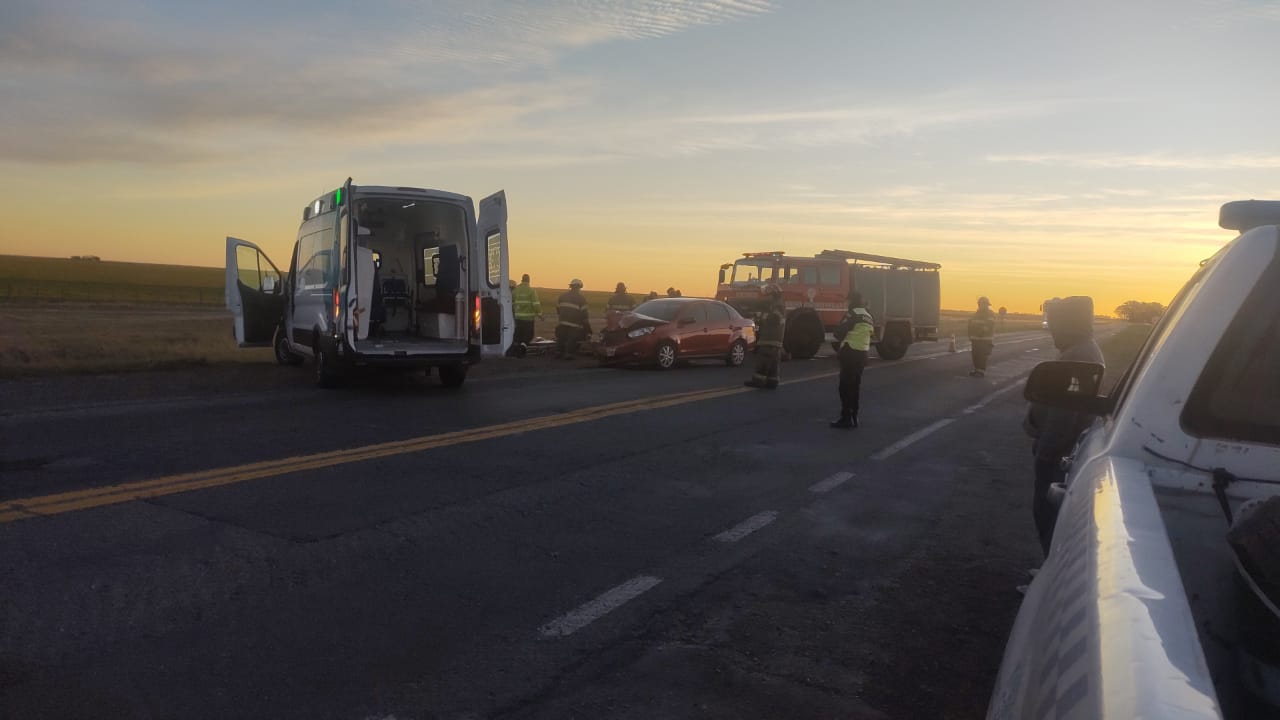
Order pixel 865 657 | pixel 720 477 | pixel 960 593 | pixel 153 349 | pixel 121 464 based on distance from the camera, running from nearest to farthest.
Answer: pixel 865 657, pixel 960 593, pixel 121 464, pixel 720 477, pixel 153 349

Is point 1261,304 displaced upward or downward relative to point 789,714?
upward

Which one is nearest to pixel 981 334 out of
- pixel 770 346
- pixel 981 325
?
pixel 981 325

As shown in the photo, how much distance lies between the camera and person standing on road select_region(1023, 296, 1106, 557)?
5242 millimetres

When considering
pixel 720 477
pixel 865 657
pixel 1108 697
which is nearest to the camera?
pixel 1108 697

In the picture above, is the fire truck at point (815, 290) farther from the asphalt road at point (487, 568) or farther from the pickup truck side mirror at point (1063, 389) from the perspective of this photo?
the pickup truck side mirror at point (1063, 389)

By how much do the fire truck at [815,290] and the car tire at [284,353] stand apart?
37.9 feet

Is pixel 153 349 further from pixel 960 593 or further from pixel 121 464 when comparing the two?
pixel 960 593

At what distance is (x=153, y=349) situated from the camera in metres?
19.4

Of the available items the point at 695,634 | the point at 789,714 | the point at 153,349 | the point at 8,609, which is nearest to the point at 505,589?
the point at 695,634

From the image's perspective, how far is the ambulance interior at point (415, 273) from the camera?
47.3 feet

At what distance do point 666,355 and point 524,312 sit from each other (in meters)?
3.29

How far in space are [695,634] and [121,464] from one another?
5.28 m

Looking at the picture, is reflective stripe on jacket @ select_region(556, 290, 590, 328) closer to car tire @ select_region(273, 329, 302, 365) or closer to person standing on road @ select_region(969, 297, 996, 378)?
car tire @ select_region(273, 329, 302, 365)

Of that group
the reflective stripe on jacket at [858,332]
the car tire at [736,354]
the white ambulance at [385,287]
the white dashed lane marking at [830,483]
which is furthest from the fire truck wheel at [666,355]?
the white dashed lane marking at [830,483]
